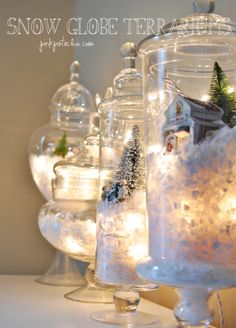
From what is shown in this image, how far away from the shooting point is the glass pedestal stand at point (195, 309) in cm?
70

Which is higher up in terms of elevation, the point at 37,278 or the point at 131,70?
the point at 131,70

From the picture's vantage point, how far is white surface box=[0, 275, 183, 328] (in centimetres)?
88

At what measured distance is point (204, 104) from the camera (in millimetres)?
682

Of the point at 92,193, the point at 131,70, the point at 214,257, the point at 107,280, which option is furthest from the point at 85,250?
the point at 214,257

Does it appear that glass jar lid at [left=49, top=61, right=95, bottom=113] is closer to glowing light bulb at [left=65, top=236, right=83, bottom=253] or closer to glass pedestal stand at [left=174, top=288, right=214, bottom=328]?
glowing light bulb at [left=65, top=236, right=83, bottom=253]

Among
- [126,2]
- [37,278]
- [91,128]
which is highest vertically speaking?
[126,2]

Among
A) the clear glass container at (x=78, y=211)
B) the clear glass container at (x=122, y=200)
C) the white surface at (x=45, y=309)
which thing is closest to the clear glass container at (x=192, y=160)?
the clear glass container at (x=122, y=200)

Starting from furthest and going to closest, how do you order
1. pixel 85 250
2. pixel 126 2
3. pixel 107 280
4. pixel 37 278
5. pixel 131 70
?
1. pixel 37 278
2. pixel 126 2
3. pixel 85 250
4. pixel 131 70
5. pixel 107 280

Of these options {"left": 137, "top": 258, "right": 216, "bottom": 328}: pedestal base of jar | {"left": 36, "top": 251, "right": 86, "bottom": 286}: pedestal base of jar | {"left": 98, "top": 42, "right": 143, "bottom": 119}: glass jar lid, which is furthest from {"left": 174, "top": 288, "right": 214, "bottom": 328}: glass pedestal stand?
{"left": 36, "top": 251, "right": 86, "bottom": 286}: pedestal base of jar

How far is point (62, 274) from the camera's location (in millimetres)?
1325

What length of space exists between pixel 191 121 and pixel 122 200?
0.74 ft

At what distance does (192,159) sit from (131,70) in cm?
35

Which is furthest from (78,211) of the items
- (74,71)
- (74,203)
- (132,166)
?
(74,71)

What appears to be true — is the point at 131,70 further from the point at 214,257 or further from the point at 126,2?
the point at 214,257
